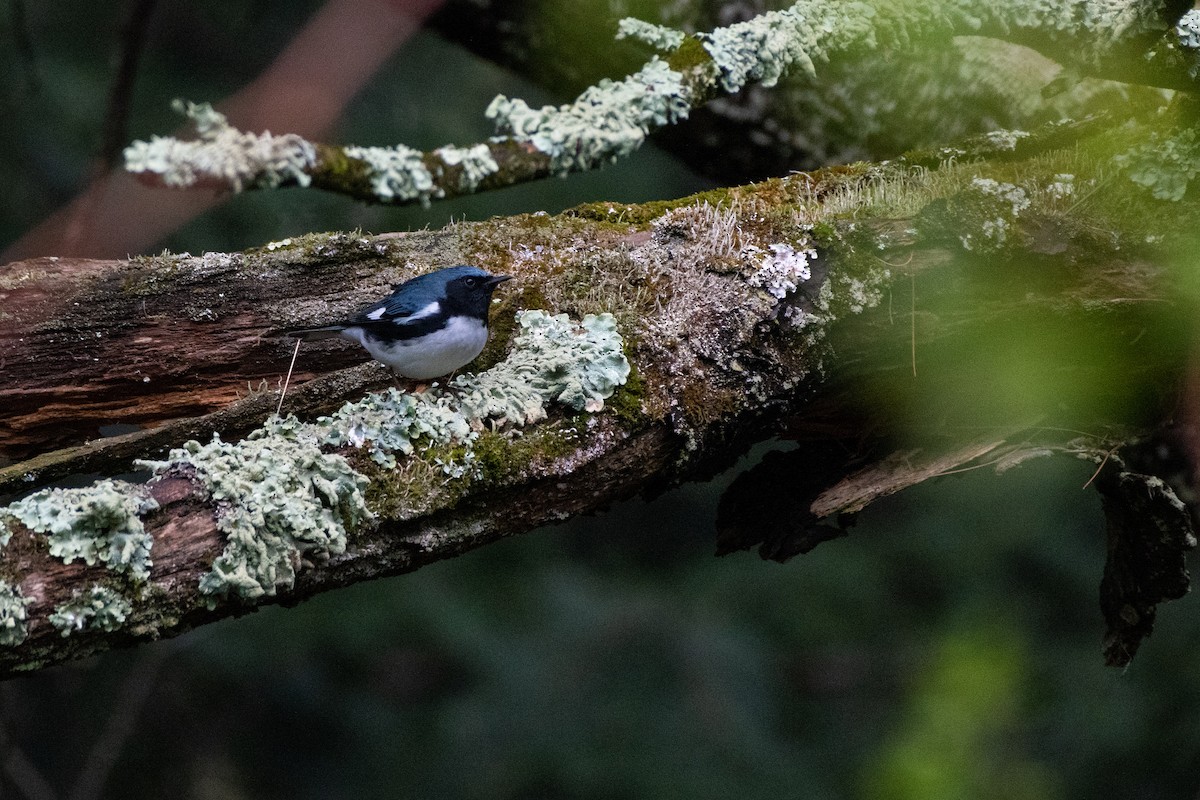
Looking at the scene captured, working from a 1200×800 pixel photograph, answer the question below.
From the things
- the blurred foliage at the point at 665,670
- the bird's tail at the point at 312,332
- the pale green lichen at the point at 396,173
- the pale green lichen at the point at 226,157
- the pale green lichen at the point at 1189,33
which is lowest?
the blurred foliage at the point at 665,670

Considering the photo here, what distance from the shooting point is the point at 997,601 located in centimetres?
517

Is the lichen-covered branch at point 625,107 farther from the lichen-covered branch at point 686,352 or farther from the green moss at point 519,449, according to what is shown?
the green moss at point 519,449

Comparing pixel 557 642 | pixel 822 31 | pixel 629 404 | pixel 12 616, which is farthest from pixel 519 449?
pixel 557 642

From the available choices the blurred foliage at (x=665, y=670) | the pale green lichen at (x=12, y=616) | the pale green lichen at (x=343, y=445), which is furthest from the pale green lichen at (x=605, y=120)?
Result: the blurred foliage at (x=665, y=670)

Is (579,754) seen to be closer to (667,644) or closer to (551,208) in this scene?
(667,644)

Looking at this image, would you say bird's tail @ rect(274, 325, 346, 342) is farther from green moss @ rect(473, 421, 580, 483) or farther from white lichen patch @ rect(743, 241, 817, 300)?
white lichen patch @ rect(743, 241, 817, 300)

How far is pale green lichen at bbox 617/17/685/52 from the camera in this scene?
2986mm

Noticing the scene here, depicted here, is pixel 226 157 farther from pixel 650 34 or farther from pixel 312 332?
pixel 650 34

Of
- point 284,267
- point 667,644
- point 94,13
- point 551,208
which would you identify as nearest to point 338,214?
point 551,208

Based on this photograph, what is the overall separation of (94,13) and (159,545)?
424 centimetres

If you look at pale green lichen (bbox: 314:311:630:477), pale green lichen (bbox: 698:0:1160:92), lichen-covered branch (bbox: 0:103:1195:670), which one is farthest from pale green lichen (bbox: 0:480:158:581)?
pale green lichen (bbox: 698:0:1160:92)

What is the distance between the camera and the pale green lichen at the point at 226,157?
2602 millimetres

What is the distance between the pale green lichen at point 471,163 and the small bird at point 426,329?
1.48 feet

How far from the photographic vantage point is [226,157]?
2.66m
